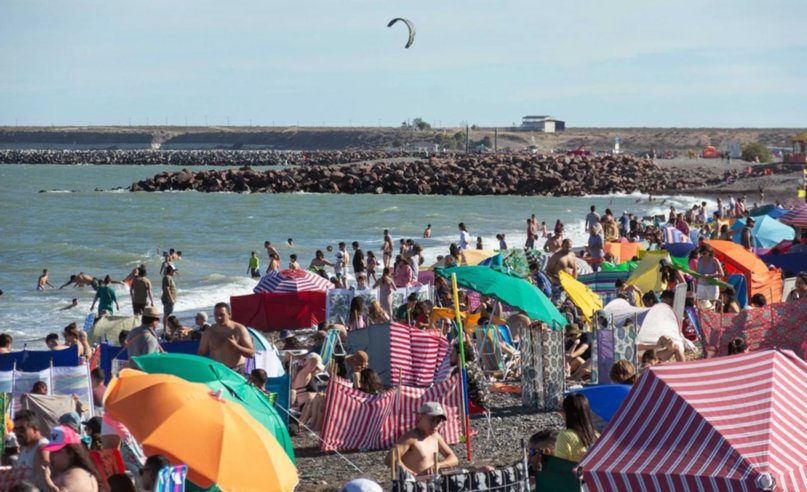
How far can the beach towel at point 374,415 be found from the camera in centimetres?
960

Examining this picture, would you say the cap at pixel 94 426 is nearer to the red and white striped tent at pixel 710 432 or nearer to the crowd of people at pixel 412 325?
the crowd of people at pixel 412 325

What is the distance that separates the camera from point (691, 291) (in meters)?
14.6

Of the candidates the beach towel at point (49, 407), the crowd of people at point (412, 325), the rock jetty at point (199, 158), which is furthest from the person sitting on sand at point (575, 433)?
the rock jetty at point (199, 158)

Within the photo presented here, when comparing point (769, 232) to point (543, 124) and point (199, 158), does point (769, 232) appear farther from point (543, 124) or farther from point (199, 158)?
point (543, 124)

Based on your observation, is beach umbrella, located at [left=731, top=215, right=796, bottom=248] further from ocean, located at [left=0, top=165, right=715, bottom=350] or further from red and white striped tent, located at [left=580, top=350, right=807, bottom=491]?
red and white striped tent, located at [left=580, top=350, right=807, bottom=491]

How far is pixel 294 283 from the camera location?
52.6 feet

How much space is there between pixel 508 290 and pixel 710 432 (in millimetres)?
6491

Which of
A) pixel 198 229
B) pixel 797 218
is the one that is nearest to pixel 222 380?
pixel 797 218

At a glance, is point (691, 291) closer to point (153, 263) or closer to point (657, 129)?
point (153, 263)

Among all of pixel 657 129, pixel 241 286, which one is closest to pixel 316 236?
pixel 241 286

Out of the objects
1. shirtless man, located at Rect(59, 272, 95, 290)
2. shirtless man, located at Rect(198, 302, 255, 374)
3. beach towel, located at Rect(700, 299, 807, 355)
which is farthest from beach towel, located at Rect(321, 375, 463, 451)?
shirtless man, located at Rect(59, 272, 95, 290)

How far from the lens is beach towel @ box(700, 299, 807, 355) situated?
999 cm

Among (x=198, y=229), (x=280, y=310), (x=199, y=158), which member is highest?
(x=280, y=310)

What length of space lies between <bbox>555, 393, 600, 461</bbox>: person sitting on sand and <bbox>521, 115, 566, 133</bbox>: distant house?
157058 millimetres
